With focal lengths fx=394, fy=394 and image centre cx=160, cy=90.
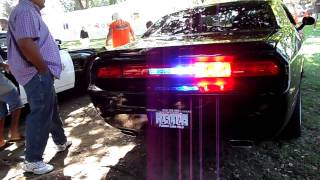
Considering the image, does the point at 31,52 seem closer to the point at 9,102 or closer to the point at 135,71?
the point at 135,71

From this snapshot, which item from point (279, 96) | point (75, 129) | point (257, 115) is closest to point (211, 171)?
point (257, 115)

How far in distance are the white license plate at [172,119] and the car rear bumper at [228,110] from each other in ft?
0.12

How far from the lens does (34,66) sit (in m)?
3.26

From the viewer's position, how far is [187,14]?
4.39 m

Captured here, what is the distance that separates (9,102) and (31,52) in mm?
1451

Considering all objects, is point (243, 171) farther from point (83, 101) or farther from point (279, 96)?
point (83, 101)

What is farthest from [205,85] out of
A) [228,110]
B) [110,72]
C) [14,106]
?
[14,106]

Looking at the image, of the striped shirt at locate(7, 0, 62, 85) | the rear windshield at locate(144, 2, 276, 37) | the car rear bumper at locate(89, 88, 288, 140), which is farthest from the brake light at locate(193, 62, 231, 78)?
the striped shirt at locate(7, 0, 62, 85)

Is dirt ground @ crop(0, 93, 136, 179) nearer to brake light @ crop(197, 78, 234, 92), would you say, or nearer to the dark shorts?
the dark shorts

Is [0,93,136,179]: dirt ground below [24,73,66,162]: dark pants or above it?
below

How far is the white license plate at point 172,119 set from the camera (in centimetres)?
289

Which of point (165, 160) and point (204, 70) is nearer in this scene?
point (204, 70)

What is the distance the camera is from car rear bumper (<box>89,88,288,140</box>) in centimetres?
268

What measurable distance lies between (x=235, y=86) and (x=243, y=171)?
2.97 ft
